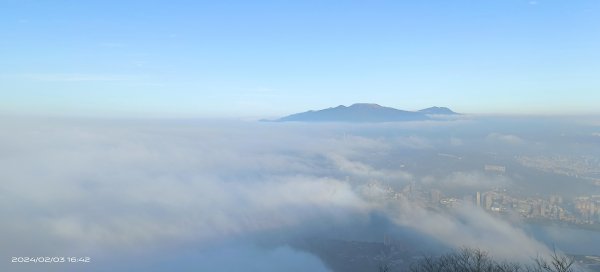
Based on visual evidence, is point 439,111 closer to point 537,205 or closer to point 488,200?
point 488,200

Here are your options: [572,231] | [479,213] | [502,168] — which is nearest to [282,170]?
[502,168]

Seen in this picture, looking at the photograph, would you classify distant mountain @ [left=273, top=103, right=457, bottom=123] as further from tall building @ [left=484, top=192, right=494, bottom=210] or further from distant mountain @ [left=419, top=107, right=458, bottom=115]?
tall building @ [left=484, top=192, right=494, bottom=210]

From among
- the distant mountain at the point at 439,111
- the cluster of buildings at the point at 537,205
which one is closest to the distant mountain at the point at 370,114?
the distant mountain at the point at 439,111

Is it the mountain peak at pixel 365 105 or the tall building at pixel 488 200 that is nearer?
the tall building at pixel 488 200

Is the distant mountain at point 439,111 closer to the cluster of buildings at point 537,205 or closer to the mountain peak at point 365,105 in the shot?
the mountain peak at point 365,105

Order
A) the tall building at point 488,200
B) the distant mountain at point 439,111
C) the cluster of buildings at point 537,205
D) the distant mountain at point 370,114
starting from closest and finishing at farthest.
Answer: the cluster of buildings at point 537,205, the tall building at point 488,200, the distant mountain at point 370,114, the distant mountain at point 439,111

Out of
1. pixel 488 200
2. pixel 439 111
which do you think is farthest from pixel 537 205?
pixel 439 111

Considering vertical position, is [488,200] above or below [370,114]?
below

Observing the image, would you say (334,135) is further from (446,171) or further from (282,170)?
(446,171)

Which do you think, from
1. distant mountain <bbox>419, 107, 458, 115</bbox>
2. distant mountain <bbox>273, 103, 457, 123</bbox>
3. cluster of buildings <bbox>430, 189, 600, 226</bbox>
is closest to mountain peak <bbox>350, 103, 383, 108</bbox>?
distant mountain <bbox>273, 103, 457, 123</bbox>
